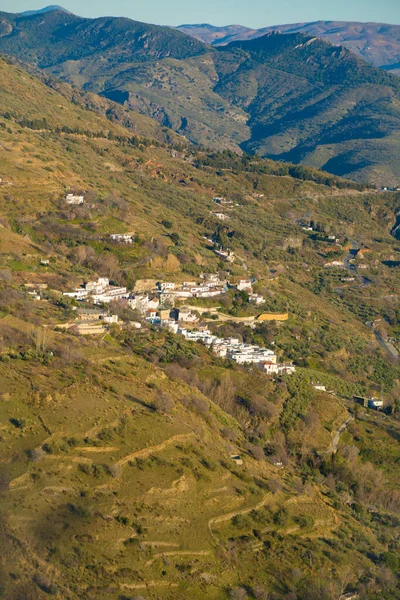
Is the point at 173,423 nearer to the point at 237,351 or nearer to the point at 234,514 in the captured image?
the point at 234,514

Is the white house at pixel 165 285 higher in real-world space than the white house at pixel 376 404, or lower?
higher

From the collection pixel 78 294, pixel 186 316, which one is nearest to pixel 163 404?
pixel 78 294

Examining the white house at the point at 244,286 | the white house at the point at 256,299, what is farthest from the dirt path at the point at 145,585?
the white house at the point at 244,286

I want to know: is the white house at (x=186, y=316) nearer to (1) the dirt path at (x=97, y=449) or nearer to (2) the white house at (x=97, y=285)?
(2) the white house at (x=97, y=285)

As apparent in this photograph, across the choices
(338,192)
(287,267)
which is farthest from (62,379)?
(338,192)

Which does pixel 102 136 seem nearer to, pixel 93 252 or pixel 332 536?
pixel 93 252

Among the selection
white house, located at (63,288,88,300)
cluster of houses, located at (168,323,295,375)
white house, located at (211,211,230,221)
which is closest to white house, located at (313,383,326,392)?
cluster of houses, located at (168,323,295,375)
